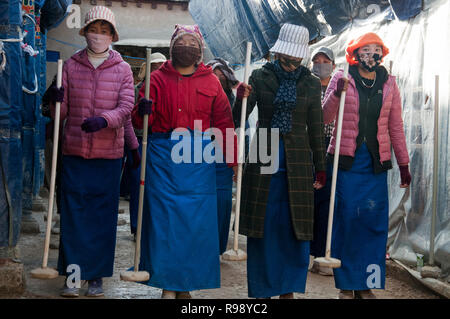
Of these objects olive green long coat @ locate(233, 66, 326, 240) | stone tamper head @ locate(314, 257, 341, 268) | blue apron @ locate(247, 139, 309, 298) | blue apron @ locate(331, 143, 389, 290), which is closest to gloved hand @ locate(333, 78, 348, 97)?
olive green long coat @ locate(233, 66, 326, 240)

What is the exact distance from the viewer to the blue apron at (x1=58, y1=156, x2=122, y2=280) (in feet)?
15.9

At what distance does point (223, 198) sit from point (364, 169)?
1.79 m

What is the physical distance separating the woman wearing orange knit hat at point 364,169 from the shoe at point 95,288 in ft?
5.94

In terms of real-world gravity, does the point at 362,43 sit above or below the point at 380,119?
above

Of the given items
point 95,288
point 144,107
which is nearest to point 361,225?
point 144,107

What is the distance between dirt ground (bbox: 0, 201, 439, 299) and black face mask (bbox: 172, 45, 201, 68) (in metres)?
1.85

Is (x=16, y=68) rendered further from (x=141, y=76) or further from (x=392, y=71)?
(x=392, y=71)

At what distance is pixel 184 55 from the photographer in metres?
4.55

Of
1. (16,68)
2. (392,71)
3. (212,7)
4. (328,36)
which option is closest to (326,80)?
(392,71)

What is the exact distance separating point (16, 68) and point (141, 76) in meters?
2.32

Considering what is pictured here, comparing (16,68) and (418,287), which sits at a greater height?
(16,68)

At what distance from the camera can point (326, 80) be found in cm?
645

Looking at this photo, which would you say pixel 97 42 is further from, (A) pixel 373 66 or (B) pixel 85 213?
(A) pixel 373 66

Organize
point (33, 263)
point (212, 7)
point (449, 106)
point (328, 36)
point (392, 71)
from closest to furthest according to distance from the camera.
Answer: point (449, 106)
point (33, 263)
point (392, 71)
point (328, 36)
point (212, 7)
